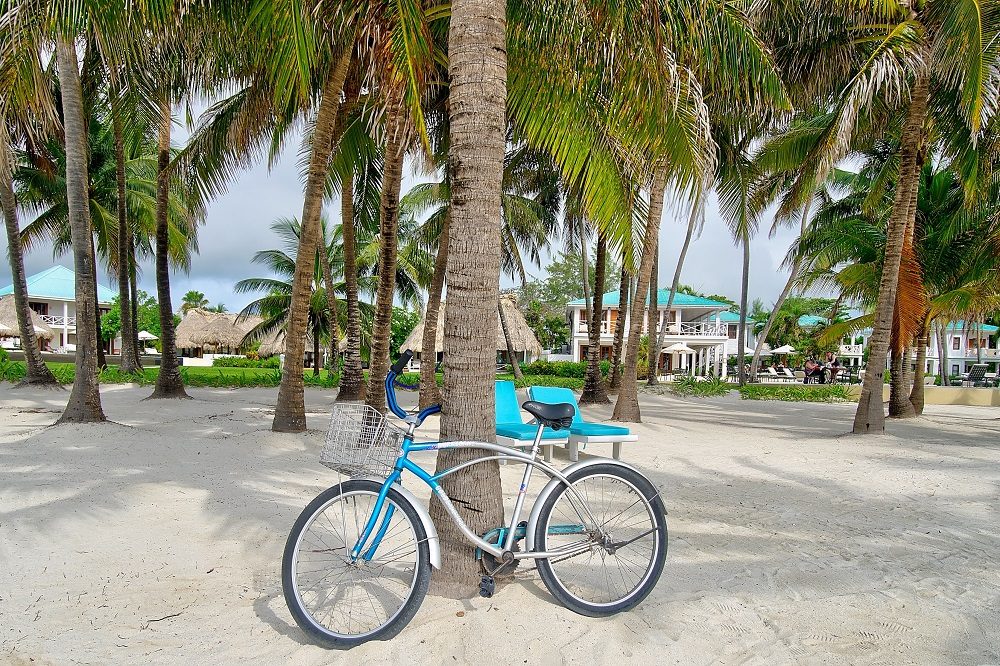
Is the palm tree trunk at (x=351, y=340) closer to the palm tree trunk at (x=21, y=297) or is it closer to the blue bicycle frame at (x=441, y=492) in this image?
the palm tree trunk at (x=21, y=297)

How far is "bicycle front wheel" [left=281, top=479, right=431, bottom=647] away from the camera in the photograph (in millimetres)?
2729

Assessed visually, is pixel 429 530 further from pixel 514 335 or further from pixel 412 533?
pixel 514 335

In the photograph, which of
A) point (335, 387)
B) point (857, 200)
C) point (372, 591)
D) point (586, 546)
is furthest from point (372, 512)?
point (857, 200)

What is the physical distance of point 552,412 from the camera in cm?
314

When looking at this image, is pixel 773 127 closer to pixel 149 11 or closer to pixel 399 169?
pixel 399 169

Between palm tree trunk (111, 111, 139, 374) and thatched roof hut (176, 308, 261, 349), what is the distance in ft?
68.1

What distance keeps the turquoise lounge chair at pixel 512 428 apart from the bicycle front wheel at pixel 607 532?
2.48m

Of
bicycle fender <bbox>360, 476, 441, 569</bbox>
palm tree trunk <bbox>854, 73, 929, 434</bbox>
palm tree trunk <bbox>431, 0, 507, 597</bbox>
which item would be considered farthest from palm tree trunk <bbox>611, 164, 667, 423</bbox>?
bicycle fender <bbox>360, 476, 441, 569</bbox>

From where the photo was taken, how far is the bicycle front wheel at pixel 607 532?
3064mm

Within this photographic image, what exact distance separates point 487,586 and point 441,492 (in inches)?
18.7

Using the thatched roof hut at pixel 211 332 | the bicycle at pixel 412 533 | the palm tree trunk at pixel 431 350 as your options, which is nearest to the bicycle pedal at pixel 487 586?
the bicycle at pixel 412 533

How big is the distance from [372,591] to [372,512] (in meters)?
0.65

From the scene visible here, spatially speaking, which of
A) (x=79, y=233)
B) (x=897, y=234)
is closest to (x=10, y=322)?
(x=79, y=233)

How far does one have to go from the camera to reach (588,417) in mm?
12742
